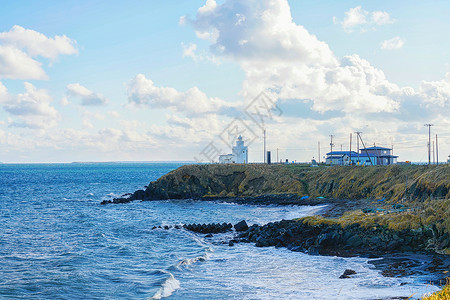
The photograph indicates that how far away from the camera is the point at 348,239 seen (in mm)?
30547

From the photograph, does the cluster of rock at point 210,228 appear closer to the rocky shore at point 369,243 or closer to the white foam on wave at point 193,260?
the rocky shore at point 369,243

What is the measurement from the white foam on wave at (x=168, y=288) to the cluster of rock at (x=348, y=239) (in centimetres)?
1100

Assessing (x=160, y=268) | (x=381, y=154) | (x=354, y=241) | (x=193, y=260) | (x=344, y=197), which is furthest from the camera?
(x=381, y=154)

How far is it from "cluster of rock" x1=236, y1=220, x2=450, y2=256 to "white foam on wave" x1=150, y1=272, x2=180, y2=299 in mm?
11002

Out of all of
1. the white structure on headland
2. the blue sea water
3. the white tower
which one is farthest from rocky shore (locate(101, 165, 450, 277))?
the white tower

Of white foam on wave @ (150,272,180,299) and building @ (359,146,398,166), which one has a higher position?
building @ (359,146,398,166)

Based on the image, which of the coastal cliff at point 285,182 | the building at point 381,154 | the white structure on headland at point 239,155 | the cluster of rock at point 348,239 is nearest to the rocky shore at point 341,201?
the cluster of rock at point 348,239

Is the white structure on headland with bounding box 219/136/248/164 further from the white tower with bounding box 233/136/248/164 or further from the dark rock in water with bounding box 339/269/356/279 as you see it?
the dark rock in water with bounding box 339/269/356/279

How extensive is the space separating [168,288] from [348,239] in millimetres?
15300

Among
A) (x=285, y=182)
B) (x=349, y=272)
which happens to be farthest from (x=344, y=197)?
(x=349, y=272)

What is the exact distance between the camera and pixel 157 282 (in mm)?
23953

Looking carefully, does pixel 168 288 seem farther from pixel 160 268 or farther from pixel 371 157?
pixel 371 157

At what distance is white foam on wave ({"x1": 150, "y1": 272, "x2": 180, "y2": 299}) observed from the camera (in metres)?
21.4

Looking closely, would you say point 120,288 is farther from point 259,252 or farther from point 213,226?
point 213,226
